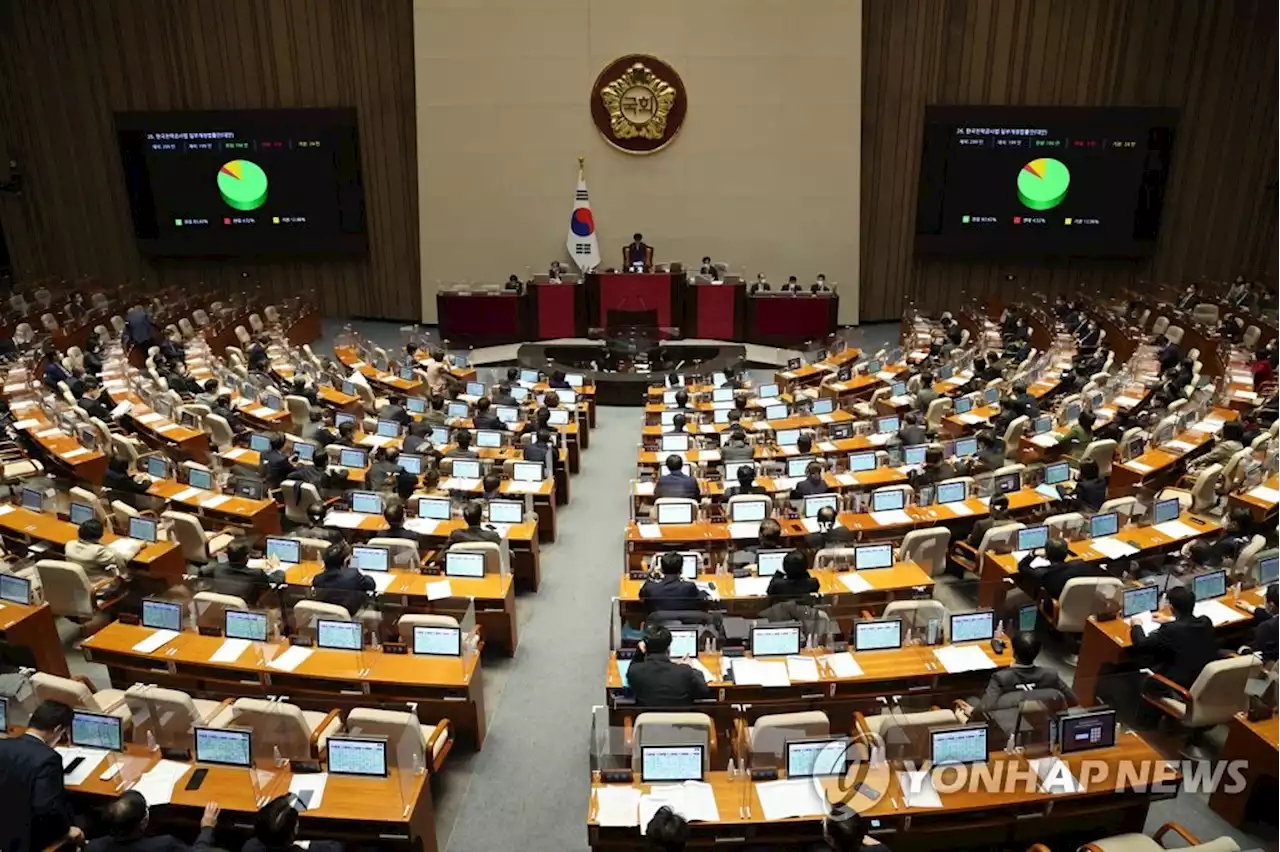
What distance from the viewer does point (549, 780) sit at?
260 inches

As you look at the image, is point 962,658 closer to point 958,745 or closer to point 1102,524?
point 958,745

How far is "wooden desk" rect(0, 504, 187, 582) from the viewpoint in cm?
836

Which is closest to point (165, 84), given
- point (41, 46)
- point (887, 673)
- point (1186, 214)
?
point (41, 46)

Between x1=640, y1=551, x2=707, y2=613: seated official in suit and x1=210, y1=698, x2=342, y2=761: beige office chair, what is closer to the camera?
x1=210, y1=698, x2=342, y2=761: beige office chair

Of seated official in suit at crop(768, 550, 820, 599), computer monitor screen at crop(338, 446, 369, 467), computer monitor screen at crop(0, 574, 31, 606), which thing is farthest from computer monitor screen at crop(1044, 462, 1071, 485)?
computer monitor screen at crop(0, 574, 31, 606)

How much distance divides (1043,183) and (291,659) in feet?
62.8

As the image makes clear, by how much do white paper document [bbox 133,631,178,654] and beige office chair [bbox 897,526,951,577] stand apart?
604 cm

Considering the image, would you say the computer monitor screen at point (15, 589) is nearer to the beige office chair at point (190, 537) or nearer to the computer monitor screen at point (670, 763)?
the beige office chair at point (190, 537)

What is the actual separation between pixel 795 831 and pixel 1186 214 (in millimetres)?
20515

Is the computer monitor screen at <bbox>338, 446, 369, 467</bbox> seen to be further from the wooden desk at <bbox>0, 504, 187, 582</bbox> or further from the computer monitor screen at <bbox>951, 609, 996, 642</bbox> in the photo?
the computer monitor screen at <bbox>951, 609, 996, 642</bbox>

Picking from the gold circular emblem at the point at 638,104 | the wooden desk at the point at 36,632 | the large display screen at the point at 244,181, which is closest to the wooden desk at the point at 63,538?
the wooden desk at the point at 36,632

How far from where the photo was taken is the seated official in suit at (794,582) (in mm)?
7168

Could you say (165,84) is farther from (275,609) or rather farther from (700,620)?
(700,620)

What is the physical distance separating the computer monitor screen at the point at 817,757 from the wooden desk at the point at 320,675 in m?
2.42
